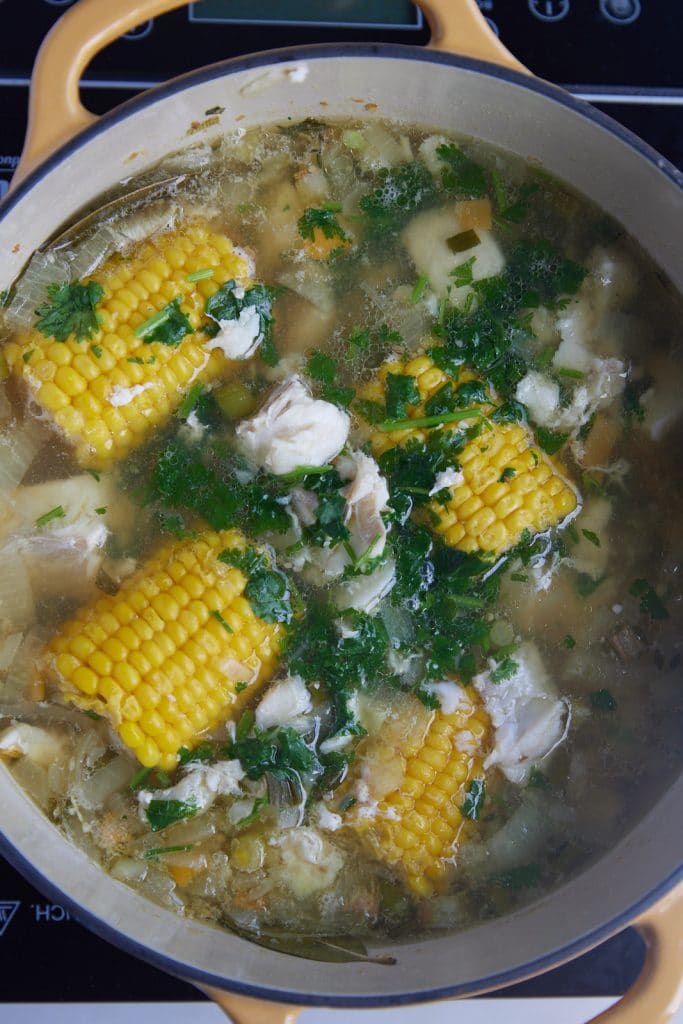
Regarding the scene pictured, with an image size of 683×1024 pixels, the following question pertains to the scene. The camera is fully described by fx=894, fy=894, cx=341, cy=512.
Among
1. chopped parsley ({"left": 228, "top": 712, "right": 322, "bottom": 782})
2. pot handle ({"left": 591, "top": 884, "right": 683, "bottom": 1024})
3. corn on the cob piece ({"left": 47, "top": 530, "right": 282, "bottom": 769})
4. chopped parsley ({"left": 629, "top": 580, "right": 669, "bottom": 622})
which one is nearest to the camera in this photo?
pot handle ({"left": 591, "top": 884, "right": 683, "bottom": 1024})

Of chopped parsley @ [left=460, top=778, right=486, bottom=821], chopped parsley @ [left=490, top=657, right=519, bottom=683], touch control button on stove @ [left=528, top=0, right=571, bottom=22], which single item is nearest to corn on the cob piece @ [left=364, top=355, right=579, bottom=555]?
chopped parsley @ [left=490, top=657, right=519, bottom=683]

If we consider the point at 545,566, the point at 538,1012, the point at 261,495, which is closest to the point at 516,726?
the point at 545,566

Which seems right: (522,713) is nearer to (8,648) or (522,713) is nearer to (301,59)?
(8,648)

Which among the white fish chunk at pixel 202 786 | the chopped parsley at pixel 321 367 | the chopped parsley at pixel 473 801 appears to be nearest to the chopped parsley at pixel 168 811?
the white fish chunk at pixel 202 786

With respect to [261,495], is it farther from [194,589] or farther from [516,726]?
[516,726]

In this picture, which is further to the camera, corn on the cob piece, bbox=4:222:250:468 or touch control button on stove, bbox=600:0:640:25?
touch control button on stove, bbox=600:0:640:25

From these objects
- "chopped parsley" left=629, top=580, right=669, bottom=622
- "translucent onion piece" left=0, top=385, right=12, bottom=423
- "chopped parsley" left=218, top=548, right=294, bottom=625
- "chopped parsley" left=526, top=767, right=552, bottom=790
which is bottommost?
"chopped parsley" left=526, top=767, right=552, bottom=790

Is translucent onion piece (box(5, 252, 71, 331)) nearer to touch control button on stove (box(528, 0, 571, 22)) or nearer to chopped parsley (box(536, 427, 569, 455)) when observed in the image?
chopped parsley (box(536, 427, 569, 455))
